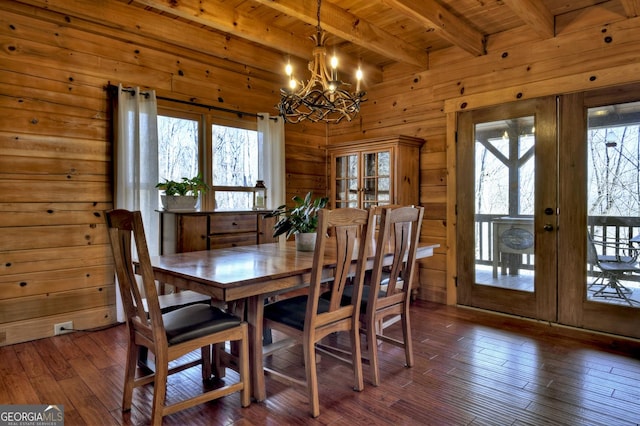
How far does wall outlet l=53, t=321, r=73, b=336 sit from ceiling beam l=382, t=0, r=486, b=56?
3.56 metres

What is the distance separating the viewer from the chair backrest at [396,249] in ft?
7.41

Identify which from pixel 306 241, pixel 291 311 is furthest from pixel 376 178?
pixel 291 311

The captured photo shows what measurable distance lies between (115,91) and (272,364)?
8.70 ft

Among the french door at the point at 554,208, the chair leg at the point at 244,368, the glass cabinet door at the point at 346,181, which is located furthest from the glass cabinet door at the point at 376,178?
the chair leg at the point at 244,368

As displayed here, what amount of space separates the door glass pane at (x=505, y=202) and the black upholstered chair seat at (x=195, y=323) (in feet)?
9.02

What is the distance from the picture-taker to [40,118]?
3.11 m

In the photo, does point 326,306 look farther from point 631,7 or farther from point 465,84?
point 631,7

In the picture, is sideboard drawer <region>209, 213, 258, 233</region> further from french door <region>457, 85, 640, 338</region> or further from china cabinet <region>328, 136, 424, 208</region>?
french door <region>457, 85, 640, 338</region>

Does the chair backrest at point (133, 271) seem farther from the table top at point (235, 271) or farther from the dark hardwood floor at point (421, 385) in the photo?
the dark hardwood floor at point (421, 385)

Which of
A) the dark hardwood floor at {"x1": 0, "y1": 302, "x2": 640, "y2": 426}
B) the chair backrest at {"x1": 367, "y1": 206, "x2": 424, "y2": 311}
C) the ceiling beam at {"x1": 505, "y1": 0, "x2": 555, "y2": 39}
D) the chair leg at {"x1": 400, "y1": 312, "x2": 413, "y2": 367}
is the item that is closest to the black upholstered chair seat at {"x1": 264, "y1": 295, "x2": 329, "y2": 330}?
the chair backrest at {"x1": 367, "y1": 206, "x2": 424, "y2": 311}

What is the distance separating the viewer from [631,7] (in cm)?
293

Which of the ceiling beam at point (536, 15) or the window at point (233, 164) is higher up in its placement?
the ceiling beam at point (536, 15)

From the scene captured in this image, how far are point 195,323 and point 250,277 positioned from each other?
37 centimetres

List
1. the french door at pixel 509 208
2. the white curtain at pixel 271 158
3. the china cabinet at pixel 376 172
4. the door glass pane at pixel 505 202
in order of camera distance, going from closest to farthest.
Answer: the french door at pixel 509 208
the door glass pane at pixel 505 202
the china cabinet at pixel 376 172
the white curtain at pixel 271 158
